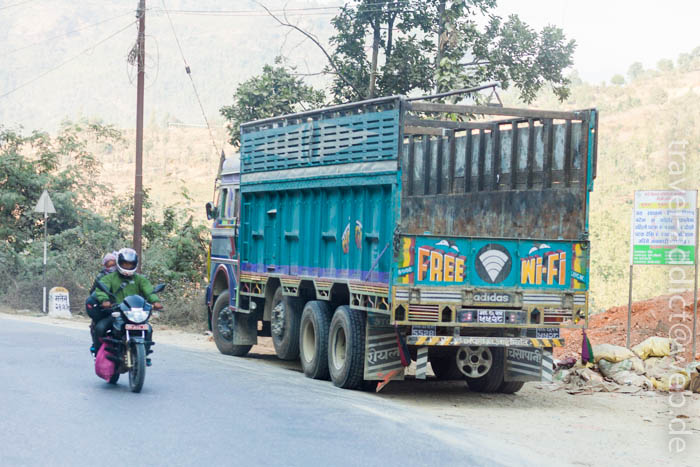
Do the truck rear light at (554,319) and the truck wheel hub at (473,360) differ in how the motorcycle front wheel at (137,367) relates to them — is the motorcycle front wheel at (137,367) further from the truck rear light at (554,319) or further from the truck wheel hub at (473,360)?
the truck rear light at (554,319)

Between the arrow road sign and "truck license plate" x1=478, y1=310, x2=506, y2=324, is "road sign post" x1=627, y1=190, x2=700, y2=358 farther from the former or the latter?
the arrow road sign

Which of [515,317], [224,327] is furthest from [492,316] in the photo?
[224,327]

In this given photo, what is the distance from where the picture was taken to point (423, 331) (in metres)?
11.8

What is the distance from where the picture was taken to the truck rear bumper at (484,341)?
11703 mm

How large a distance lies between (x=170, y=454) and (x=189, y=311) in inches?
629

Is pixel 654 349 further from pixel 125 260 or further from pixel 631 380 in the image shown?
pixel 125 260

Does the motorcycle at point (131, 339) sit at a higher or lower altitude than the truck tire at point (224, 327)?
higher

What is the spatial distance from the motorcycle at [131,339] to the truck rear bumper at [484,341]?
9.95 feet

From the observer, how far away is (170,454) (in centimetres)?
787

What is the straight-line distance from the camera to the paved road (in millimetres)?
7918

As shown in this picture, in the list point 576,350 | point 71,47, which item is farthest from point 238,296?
point 71,47

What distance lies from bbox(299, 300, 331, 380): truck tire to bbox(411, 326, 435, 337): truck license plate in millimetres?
2110

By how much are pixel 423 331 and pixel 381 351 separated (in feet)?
2.70

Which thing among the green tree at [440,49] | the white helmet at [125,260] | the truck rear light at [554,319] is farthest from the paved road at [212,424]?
the green tree at [440,49]
